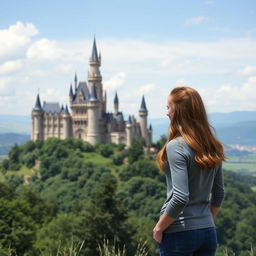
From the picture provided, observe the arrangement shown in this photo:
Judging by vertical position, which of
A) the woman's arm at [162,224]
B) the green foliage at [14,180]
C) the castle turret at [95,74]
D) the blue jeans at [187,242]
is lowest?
the green foliage at [14,180]

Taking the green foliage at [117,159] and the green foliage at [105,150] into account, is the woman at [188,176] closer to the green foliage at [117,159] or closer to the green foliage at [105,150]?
the green foliage at [117,159]

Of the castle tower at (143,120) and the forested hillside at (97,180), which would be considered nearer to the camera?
the forested hillside at (97,180)

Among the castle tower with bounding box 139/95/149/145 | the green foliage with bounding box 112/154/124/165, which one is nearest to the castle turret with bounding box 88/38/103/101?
the castle tower with bounding box 139/95/149/145

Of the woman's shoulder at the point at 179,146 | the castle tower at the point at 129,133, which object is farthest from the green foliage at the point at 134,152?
the woman's shoulder at the point at 179,146

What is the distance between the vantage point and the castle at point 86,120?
343ft

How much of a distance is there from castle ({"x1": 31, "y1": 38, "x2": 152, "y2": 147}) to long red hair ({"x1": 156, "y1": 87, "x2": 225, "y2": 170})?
9717cm

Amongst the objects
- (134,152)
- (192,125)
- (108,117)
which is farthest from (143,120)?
(192,125)

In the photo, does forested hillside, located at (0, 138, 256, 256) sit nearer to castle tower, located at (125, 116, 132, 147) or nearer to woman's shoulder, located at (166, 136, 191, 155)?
castle tower, located at (125, 116, 132, 147)

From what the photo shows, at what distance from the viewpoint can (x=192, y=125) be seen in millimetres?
6371

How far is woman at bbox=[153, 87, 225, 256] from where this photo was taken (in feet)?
20.2

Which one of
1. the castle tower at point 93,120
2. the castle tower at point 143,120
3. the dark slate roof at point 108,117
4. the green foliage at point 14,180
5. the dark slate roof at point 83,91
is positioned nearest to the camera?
the green foliage at point 14,180

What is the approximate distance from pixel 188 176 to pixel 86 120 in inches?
3902

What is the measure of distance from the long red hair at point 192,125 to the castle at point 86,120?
97165 mm

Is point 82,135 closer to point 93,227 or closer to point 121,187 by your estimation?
point 121,187
